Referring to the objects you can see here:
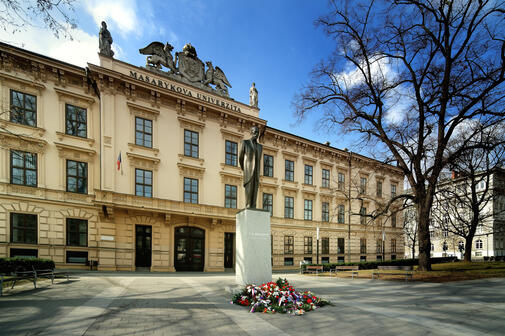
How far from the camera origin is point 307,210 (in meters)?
29.2

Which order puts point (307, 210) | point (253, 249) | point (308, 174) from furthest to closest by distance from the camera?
point (308, 174), point (307, 210), point (253, 249)

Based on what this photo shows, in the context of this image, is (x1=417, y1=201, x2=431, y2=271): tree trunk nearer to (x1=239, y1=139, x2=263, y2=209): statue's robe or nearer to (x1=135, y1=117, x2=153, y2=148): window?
(x1=239, y1=139, x2=263, y2=209): statue's robe

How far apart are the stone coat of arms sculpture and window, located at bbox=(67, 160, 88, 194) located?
897cm

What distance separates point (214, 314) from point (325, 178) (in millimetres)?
26591

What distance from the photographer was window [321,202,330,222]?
30.4m

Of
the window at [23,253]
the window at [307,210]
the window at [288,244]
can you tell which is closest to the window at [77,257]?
the window at [23,253]

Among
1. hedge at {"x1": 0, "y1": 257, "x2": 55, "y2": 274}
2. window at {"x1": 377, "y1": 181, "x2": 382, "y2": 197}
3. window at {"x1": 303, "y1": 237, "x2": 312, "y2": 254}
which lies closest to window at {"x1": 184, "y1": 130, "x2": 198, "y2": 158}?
hedge at {"x1": 0, "y1": 257, "x2": 55, "y2": 274}

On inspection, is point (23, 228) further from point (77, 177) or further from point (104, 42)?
point (104, 42)

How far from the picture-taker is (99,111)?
1900 centimetres

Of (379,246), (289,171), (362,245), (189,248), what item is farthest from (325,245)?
(189,248)

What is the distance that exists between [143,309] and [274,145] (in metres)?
22.1

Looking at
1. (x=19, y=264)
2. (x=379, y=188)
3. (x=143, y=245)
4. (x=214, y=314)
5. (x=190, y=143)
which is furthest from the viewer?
(x=379, y=188)

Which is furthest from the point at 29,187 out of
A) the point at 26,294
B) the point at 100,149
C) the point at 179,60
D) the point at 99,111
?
the point at 179,60

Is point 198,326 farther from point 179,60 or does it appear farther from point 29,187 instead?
point 179,60
